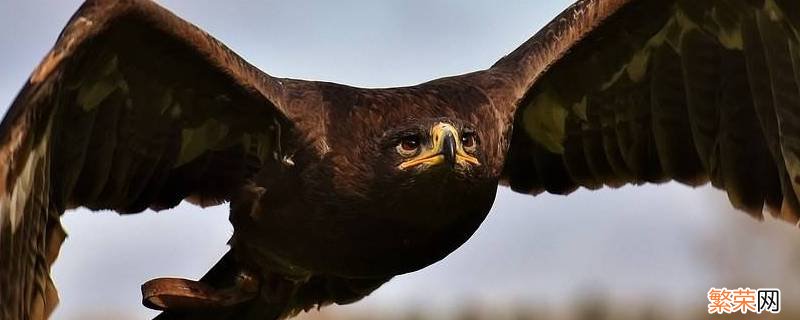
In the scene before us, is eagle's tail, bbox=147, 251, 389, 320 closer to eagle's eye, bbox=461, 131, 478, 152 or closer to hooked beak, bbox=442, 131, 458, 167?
eagle's eye, bbox=461, 131, 478, 152

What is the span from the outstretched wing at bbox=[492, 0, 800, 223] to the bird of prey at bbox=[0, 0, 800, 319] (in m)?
0.01

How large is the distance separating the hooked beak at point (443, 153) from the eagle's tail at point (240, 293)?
1.40 metres

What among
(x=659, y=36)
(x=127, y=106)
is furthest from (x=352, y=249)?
(x=659, y=36)

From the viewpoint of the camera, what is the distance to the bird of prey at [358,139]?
25.6ft

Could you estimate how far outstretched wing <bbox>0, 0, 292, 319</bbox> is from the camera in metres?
7.38

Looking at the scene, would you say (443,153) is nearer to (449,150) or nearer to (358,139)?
(449,150)

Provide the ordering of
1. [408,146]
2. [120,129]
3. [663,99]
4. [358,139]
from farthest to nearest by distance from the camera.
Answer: [663,99], [120,129], [358,139], [408,146]

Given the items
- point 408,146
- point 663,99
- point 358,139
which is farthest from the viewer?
point 663,99

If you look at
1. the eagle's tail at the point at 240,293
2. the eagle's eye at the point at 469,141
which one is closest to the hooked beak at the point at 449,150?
the eagle's eye at the point at 469,141

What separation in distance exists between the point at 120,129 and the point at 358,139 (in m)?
1.44

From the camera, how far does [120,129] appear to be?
8773mm

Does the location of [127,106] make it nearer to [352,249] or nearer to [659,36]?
[352,249]

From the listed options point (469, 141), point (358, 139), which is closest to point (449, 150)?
point (469, 141)

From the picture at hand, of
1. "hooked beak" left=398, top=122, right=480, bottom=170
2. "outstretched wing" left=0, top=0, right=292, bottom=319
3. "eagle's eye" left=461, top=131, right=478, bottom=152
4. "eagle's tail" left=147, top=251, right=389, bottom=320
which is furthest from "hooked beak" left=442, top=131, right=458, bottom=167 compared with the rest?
"eagle's tail" left=147, top=251, right=389, bottom=320
